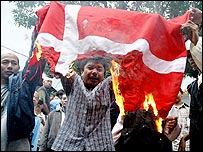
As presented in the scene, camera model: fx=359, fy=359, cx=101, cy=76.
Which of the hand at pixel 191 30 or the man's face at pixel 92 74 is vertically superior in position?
the hand at pixel 191 30

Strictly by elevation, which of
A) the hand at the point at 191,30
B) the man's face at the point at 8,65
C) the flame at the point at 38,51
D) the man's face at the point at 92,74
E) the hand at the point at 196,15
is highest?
the hand at the point at 196,15

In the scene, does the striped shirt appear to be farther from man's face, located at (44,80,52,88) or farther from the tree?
man's face, located at (44,80,52,88)

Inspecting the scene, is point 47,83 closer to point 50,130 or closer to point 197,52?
point 50,130

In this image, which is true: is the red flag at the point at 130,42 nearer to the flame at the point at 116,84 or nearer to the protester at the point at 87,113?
the flame at the point at 116,84

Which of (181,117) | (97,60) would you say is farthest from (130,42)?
(181,117)

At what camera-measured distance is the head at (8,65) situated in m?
3.15

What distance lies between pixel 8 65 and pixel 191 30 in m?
1.70

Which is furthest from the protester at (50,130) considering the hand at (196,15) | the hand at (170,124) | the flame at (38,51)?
the hand at (196,15)

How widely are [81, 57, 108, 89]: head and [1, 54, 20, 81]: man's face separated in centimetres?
63

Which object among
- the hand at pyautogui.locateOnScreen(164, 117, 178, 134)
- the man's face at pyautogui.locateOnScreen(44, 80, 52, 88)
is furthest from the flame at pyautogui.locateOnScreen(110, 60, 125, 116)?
the man's face at pyautogui.locateOnScreen(44, 80, 52, 88)

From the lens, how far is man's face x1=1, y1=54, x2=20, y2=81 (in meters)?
3.17

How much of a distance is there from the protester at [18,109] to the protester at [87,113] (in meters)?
0.26

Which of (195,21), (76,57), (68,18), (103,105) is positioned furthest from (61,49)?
(195,21)

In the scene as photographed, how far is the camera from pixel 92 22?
3.40m
